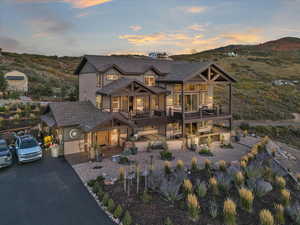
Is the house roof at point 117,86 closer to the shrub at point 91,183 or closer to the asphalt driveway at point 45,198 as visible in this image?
the asphalt driveway at point 45,198

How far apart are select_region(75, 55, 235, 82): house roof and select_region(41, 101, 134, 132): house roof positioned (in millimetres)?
4142

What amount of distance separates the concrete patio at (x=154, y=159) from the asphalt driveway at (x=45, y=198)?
2.96ft

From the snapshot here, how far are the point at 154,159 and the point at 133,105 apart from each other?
21.6ft

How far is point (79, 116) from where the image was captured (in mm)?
17516

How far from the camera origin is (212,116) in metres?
20.5

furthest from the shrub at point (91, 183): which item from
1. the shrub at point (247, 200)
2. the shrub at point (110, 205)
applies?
the shrub at point (247, 200)

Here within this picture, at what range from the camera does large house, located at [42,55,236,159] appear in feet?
54.8

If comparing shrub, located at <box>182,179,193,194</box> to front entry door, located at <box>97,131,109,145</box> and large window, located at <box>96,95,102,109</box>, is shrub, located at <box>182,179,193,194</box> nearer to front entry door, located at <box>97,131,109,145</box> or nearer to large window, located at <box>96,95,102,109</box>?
front entry door, located at <box>97,131,109,145</box>

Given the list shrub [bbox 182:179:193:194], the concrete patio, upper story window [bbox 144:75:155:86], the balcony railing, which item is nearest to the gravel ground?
the concrete patio

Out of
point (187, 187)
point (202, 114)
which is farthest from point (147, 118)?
point (187, 187)

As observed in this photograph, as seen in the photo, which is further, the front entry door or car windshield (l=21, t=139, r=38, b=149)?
the front entry door

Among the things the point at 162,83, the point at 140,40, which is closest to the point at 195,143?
the point at 162,83

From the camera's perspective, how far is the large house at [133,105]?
16703 millimetres

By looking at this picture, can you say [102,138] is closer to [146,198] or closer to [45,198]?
[45,198]
